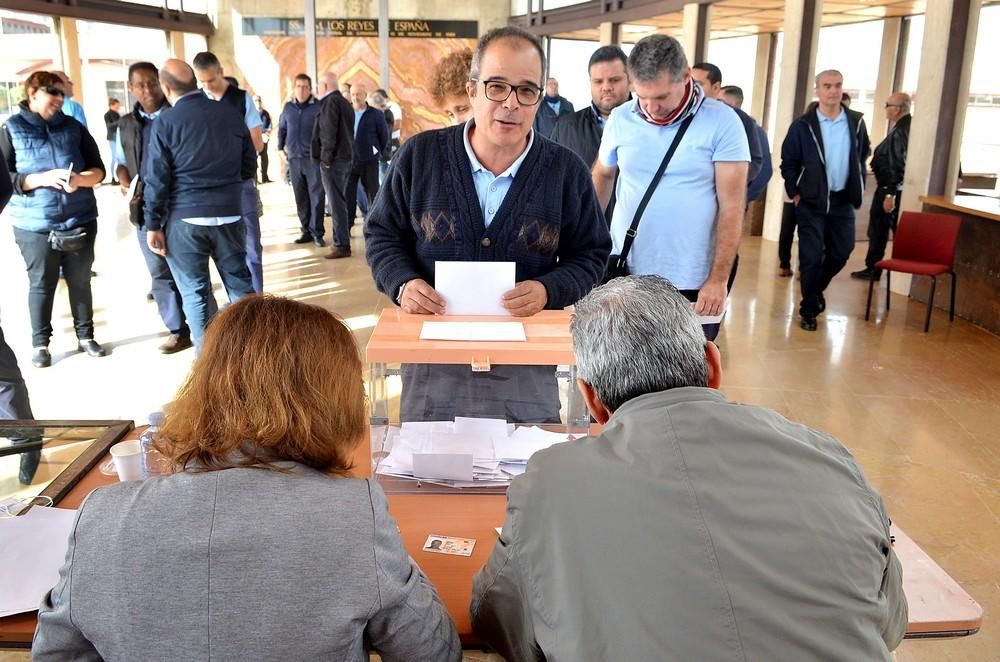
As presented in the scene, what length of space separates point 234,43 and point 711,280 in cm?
1576

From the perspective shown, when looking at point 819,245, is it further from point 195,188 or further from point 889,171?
point 195,188

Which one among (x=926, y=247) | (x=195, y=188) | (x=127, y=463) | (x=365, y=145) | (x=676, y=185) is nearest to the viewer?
(x=127, y=463)

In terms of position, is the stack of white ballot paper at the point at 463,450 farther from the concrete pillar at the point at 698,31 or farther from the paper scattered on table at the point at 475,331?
the concrete pillar at the point at 698,31

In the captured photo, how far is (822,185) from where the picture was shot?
19.1 feet

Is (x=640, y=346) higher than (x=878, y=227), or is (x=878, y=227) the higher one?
(x=640, y=346)

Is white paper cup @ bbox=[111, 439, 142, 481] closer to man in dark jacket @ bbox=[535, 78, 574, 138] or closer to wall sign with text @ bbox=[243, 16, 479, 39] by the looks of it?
man in dark jacket @ bbox=[535, 78, 574, 138]

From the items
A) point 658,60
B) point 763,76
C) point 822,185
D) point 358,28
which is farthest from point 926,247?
point 358,28

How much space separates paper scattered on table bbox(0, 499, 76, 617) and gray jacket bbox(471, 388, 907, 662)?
0.84 metres

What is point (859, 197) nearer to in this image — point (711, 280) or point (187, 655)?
point (711, 280)

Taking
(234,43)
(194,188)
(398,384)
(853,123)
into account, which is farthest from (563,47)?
(398,384)

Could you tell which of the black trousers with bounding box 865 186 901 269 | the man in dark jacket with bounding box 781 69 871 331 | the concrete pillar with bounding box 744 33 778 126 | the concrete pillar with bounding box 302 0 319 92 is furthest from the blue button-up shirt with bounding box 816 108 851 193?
the concrete pillar with bounding box 302 0 319 92

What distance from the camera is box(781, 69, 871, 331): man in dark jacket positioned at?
229 inches

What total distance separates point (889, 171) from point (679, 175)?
5.06 metres

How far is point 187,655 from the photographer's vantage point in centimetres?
105
